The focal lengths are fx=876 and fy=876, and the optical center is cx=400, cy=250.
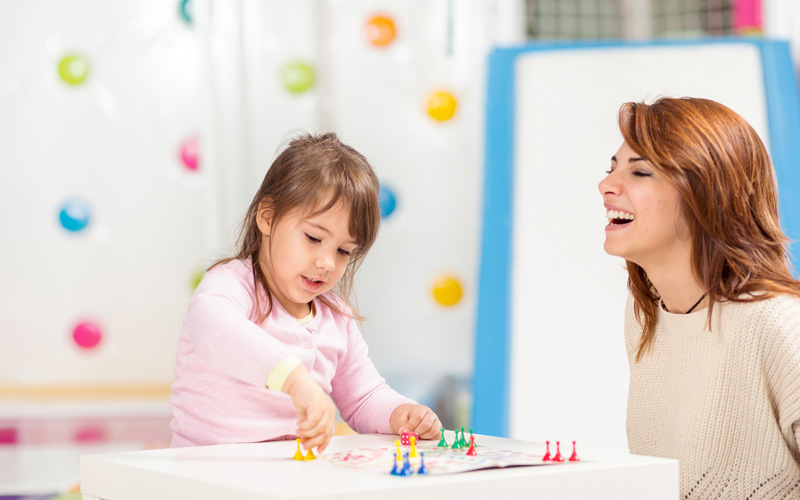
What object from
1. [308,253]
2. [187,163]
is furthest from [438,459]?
[187,163]

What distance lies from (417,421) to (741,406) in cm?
35

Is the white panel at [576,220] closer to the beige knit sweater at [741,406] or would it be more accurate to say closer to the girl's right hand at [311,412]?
the beige knit sweater at [741,406]

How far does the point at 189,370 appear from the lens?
969 mm

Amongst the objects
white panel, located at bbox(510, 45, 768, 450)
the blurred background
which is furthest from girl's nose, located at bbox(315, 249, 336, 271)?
the blurred background

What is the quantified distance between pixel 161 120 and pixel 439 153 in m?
0.82

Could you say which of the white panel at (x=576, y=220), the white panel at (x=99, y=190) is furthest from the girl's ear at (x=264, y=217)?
the white panel at (x=99, y=190)

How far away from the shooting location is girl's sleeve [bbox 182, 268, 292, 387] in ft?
2.55

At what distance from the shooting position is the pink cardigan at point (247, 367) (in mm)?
819

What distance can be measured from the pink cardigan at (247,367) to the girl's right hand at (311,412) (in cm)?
4

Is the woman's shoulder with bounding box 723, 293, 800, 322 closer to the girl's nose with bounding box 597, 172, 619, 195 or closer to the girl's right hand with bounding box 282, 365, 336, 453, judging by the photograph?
the girl's nose with bounding box 597, 172, 619, 195

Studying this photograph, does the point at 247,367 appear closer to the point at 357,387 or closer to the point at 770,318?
the point at 357,387

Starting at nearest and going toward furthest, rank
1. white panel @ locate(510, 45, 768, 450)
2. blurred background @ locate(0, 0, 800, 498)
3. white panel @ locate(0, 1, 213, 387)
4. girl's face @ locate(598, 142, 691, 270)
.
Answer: girl's face @ locate(598, 142, 691, 270) < white panel @ locate(510, 45, 768, 450) < blurred background @ locate(0, 0, 800, 498) < white panel @ locate(0, 1, 213, 387)

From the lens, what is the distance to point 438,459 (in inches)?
27.7

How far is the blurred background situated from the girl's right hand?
1431 mm
